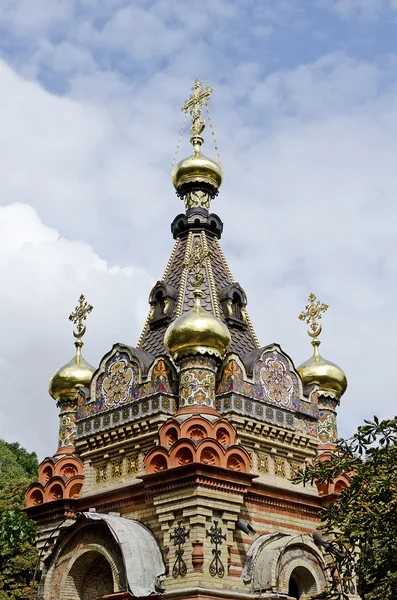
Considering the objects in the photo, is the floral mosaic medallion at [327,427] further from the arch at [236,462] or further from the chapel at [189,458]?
the arch at [236,462]

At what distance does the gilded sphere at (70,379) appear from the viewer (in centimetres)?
1703

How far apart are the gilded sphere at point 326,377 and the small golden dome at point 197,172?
424 centimetres

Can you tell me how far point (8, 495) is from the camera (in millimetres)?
25094

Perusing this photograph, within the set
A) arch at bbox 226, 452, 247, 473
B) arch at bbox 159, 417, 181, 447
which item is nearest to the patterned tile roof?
arch at bbox 159, 417, 181, 447

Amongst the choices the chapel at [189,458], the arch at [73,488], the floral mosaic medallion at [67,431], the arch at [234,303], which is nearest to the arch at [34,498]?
the chapel at [189,458]

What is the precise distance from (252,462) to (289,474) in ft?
3.23

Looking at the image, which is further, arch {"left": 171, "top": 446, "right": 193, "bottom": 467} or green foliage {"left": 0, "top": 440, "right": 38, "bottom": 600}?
green foliage {"left": 0, "top": 440, "right": 38, "bottom": 600}

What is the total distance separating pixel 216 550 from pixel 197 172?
27.4ft

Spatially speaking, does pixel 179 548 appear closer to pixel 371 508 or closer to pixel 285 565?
pixel 285 565

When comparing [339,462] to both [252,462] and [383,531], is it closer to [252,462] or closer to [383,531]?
[383,531]

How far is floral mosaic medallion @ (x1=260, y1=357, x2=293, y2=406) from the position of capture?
15445 millimetres

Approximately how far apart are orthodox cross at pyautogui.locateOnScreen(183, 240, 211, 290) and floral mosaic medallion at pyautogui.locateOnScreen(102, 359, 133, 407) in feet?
6.27

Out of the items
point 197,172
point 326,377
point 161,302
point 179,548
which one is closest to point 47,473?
point 161,302

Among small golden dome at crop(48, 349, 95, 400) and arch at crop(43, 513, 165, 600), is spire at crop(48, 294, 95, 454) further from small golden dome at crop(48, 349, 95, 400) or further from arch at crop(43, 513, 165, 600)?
arch at crop(43, 513, 165, 600)
